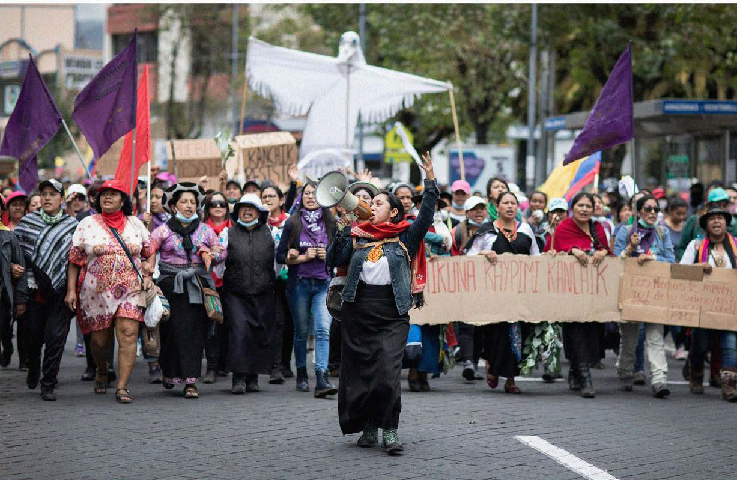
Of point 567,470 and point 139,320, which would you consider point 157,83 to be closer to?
point 139,320

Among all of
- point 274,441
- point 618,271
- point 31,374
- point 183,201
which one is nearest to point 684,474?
point 274,441

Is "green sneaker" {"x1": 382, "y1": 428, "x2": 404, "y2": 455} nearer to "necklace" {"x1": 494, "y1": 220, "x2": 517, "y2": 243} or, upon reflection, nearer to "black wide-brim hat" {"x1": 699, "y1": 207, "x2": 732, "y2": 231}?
"necklace" {"x1": 494, "y1": 220, "x2": 517, "y2": 243}

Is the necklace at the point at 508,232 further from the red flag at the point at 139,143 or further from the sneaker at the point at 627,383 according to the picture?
the red flag at the point at 139,143

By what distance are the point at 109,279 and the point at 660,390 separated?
4887 millimetres

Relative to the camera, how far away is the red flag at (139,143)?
11.3 metres

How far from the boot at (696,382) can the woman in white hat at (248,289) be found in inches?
153

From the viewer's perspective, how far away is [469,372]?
471 inches

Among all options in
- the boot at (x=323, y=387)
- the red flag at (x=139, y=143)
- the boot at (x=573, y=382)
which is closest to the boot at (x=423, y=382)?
the boot at (x=323, y=387)

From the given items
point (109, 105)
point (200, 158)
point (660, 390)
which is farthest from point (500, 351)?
point (200, 158)

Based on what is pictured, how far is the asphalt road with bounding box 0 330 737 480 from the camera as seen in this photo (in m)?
7.38

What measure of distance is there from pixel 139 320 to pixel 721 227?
17.3ft


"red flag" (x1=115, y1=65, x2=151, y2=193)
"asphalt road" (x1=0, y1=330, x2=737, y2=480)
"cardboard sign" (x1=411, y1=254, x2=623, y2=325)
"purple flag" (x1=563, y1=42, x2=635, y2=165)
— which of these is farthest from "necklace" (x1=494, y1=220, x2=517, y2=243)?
"red flag" (x1=115, y1=65, x2=151, y2=193)

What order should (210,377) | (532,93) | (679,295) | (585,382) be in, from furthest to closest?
(532,93), (210,377), (679,295), (585,382)

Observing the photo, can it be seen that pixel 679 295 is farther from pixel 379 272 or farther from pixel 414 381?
pixel 379 272
